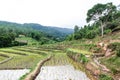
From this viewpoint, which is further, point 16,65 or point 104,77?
point 16,65

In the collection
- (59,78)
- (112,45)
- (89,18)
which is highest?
(89,18)

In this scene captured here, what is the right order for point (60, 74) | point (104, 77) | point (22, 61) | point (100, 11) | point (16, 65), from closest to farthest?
point (104, 77)
point (60, 74)
point (16, 65)
point (22, 61)
point (100, 11)

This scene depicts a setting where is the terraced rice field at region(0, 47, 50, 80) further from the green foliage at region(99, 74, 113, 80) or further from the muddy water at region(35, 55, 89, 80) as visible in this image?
the green foliage at region(99, 74, 113, 80)

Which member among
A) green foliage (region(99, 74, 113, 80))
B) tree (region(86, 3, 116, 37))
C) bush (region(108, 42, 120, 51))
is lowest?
green foliage (region(99, 74, 113, 80))

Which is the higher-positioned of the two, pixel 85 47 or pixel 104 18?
pixel 104 18

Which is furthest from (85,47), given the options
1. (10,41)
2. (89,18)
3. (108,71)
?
(10,41)

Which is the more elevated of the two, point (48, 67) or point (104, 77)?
point (104, 77)

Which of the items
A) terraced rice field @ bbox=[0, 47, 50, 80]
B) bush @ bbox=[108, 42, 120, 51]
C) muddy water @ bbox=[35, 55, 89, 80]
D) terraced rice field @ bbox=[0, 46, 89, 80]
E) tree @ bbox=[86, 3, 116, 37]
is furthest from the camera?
tree @ bbox=[86, 3, 116, 37]

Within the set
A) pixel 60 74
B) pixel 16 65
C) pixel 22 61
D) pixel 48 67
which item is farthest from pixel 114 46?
pixel 22 61

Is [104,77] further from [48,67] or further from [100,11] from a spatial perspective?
[100,11]

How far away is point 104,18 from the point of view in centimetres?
4291

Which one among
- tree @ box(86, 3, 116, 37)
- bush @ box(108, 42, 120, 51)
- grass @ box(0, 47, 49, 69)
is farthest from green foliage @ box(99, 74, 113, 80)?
tree @ box(86, 3, 116, 37)

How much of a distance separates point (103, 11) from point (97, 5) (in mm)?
1720

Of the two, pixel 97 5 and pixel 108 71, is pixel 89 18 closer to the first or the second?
pixel 97 5
